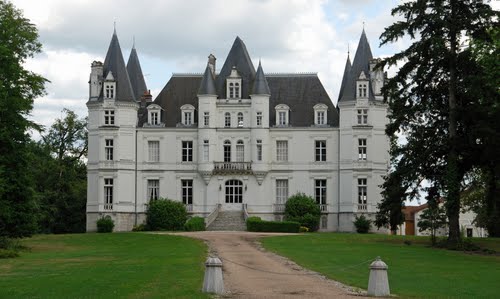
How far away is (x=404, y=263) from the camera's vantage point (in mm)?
34031

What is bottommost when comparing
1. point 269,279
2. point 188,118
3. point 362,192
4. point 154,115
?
point 269,279

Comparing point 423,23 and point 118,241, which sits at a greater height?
point 423,23

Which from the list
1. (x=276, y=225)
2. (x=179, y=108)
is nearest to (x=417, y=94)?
(x=276, y=225)

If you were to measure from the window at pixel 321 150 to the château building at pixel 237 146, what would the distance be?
8 centimetres

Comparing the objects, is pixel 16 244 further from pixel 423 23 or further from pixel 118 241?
pixel 423 23

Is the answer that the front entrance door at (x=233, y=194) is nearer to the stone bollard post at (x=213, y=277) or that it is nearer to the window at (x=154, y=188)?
the window at (x=154, y=188)

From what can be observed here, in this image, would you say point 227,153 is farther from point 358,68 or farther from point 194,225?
point 358,68

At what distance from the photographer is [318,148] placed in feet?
227

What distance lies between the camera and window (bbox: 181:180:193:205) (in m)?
69.6

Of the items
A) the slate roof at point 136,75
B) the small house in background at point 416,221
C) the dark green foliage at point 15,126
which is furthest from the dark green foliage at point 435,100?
the small house in background at point 416,221

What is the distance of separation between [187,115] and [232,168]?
561 cm

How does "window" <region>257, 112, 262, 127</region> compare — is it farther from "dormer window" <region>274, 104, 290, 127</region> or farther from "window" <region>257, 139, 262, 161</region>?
"dormer window" <region>274, 104, 290, 127</region>

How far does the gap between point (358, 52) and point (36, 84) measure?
2998cm

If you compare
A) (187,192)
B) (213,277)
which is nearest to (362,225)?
(187,192)
